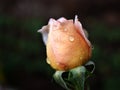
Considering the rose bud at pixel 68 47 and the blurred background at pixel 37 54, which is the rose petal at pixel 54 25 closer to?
the rose bud at pixel 68 47

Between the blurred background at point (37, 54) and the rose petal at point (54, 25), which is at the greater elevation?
the rose petal at point (54, 25)

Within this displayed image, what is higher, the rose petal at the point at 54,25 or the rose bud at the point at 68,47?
the rose petal at the point at 54,25

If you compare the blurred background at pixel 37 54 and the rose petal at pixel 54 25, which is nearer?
the rose petal at pixel 54 25

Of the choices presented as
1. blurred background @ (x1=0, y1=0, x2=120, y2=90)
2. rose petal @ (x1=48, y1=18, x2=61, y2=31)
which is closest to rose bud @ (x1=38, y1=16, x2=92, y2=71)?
rose petal @ (x1=48, y1=18, x2=61, y2=31)

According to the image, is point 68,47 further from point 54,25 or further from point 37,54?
point 37,54

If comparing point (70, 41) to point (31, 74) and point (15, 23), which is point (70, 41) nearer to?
point (31, 74)

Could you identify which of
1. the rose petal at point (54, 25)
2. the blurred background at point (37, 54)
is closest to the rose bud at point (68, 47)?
the rose petal at point (54, 25)

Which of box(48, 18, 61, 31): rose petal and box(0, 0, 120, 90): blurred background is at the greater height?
box(48, 18, 61, 31): rose petal

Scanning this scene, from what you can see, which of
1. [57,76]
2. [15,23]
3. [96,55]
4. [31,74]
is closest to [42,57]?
[31,74]

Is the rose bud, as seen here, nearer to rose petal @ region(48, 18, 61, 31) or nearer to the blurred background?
rose petal @ region(48, 18, 61, 31)

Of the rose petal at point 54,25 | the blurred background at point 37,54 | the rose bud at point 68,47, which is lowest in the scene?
the blurred background at point 37,54
